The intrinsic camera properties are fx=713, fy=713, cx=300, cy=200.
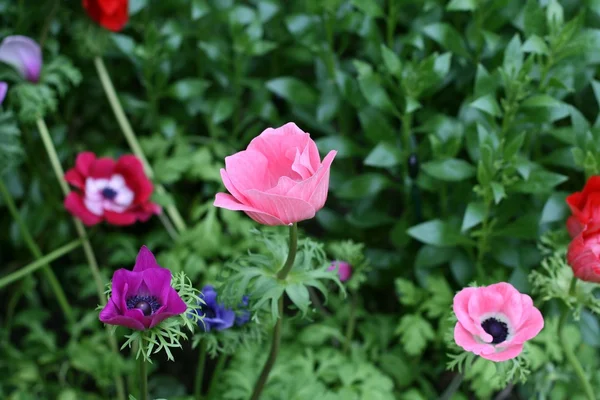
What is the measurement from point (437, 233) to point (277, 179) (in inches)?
22.1

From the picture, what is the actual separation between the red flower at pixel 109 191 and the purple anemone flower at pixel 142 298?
0.57 meters

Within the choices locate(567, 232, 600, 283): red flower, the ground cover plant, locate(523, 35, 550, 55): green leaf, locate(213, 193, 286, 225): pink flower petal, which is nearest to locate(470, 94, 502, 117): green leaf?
the ground cover plant

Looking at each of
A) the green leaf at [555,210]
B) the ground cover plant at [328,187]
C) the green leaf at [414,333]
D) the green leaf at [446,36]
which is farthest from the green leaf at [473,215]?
the green leaf at [446,36]

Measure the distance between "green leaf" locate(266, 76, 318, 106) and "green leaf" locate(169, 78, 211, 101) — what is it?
171 mm

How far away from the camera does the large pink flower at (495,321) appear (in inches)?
32.5

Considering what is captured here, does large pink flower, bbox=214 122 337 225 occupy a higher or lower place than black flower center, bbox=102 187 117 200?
higher

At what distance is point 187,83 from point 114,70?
0.22 meters

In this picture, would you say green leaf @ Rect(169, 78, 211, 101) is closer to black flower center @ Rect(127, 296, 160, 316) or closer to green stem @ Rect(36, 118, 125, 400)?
green stem @ Rect(36, 118, 125, 400)

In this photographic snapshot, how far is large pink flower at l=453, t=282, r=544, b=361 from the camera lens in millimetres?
826

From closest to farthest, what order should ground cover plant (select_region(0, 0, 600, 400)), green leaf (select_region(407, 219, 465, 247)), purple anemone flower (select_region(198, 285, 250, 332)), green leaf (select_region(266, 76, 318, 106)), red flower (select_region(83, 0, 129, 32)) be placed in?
purple anemone flower (select_region(198, 285, 250, 332))
ground cover plant (select_region(0, 0, 600, 400))
green leaf (select_region(407, 219, 465, 247))
red flower (select_region(83, 0, 129, 32))
green leaf (select_region(266, 76, 318, 106))

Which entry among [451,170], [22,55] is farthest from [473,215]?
[22,55]

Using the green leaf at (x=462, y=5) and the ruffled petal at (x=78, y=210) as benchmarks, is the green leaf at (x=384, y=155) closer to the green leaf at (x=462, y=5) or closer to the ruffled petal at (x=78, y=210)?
the green leaf at (x=462, y=5)

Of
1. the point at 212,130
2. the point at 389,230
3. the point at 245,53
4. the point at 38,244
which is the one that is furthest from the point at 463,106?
the point at 38,244

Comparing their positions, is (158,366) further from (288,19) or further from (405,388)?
(288,19)
